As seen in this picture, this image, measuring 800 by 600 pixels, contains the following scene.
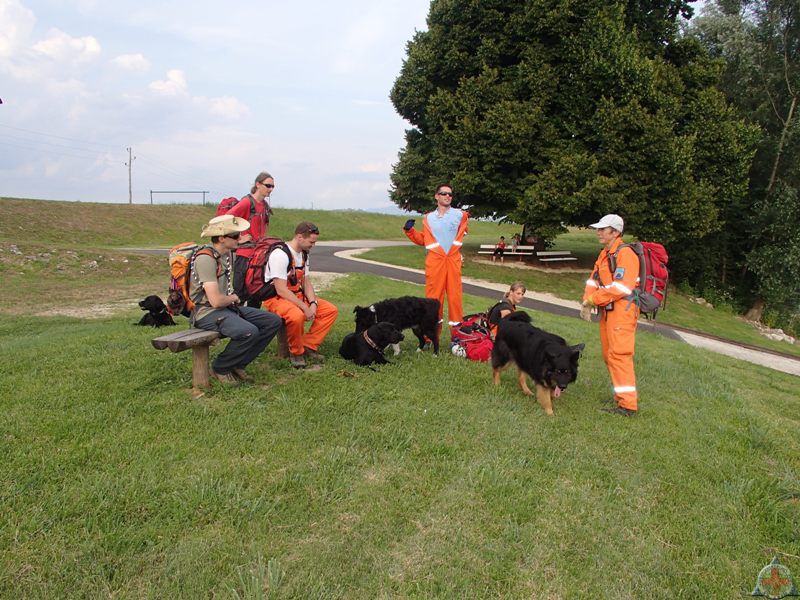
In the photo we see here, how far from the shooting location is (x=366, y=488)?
345cm

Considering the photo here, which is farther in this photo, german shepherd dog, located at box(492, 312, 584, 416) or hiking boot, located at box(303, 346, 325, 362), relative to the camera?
hiking boot, located at box(303, 346, 325, 362)

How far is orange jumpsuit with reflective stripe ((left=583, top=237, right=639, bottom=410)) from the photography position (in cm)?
511

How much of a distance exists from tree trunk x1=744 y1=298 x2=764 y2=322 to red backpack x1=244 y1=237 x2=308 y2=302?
2332 centimetres

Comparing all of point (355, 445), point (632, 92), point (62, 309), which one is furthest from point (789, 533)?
point (632, 92)

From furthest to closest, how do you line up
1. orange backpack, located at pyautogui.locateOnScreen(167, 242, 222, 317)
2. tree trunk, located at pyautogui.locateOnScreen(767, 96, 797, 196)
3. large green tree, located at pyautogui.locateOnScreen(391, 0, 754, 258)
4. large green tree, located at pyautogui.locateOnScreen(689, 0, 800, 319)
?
1. tree trunk, located at pyautogui.locateOnScreen(767, 96, 797, 196)
2. large green tree, located at pyautogui.locateOnScreen(689, 0, 800, 319)
3. large green tree, located at pyautogui.locateOnScreen(391, 0, 754, 258)
4. orange backpack, located at pyautogui.locateOnScreen(167, 242, 222, 317)

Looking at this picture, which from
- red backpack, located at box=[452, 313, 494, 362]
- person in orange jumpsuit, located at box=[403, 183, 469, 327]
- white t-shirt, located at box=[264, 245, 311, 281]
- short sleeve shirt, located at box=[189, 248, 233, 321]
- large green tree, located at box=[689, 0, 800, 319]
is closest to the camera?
short sleeve shirt, located at box=[189, 248, 233, 321]

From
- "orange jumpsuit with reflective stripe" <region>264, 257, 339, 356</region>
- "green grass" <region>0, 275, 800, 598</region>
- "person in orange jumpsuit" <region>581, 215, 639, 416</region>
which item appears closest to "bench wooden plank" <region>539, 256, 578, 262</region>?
"green grass" <region>0, 275, 800, 598</region>

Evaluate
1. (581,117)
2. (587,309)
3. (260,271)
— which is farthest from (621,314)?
(581,117)

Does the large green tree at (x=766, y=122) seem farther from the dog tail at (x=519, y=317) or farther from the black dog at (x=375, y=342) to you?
the black dog at (x=375, y=342)

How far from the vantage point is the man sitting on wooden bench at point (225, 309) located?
4.67 metres

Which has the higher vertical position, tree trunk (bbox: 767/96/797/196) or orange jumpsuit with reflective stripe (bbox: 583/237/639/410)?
tree trunk (bbox: 767/96/797/196)

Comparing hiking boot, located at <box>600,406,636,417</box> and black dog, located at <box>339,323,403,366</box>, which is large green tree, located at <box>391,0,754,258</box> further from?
black dog, located at <box>339,323,403,366</box>

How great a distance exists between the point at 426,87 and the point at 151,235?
18462 mm

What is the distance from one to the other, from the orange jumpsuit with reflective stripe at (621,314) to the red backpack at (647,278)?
5cm
